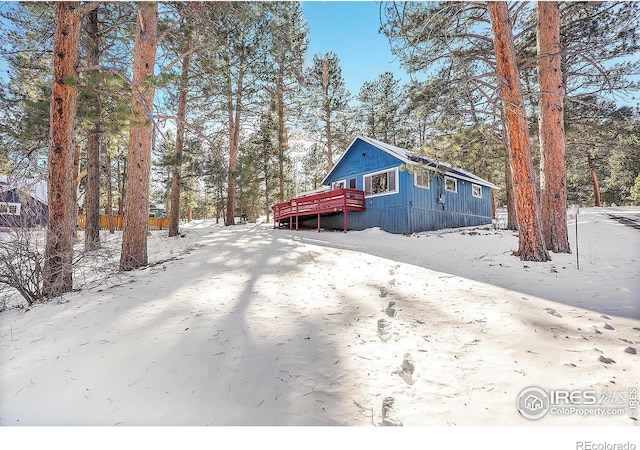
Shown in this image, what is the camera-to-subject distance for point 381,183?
47.6 feet

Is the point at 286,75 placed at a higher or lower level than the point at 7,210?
higher

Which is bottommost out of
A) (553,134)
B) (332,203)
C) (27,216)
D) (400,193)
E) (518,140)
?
(27,216)

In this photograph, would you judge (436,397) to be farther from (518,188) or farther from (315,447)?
(518,188)

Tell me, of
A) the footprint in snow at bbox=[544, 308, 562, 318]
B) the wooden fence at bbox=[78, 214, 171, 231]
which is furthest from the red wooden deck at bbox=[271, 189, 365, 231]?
the wooden fence at bbox=[78, 214, 171, 231]

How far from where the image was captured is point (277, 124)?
71.2ft

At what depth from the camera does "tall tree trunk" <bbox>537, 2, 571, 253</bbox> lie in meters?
6.25

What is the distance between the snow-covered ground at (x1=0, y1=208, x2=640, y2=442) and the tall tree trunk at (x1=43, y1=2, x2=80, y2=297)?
0.66 metres

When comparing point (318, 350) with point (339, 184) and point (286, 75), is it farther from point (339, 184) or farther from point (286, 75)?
point (286, 75)

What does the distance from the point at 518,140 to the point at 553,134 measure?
1344 mm

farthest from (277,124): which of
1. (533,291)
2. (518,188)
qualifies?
(533,291)

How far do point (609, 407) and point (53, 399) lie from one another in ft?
11.6

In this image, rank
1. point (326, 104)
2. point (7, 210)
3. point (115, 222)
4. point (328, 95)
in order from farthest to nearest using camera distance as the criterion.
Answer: point (115, 222), point (328, 95), point (326, 104), point (7, 210)

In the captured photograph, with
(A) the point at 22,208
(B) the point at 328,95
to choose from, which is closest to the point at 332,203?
(B) the point at 328,95

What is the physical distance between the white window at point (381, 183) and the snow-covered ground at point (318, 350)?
9447 mm
